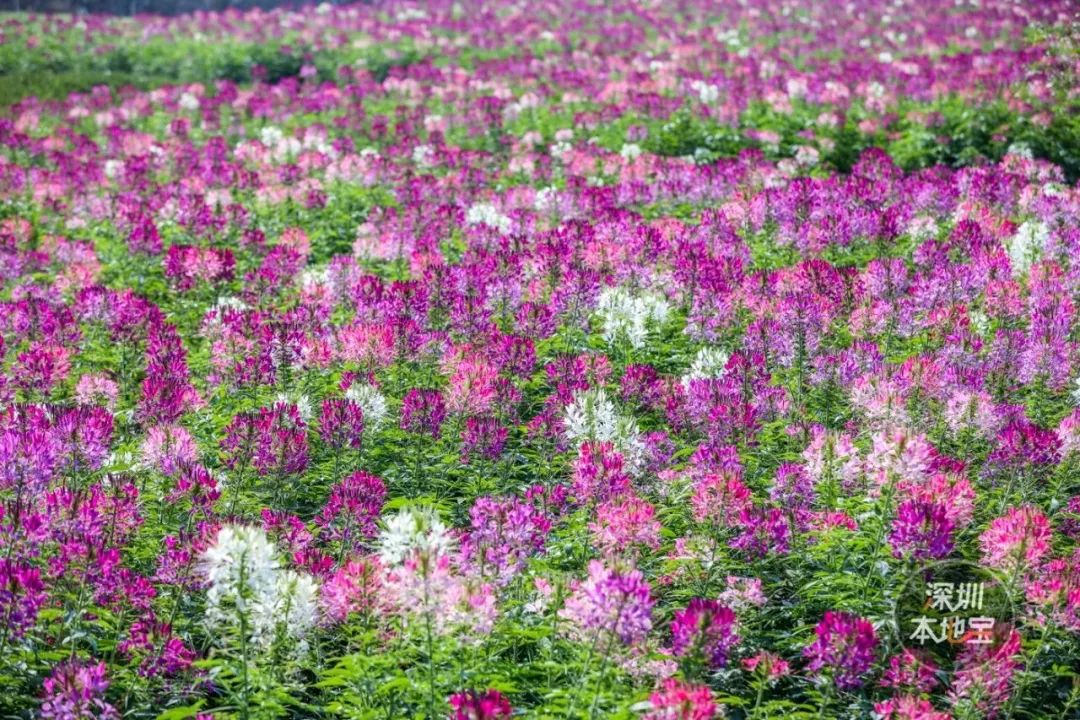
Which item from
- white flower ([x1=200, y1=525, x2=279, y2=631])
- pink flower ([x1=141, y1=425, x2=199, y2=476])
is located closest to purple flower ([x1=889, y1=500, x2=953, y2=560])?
white flower ([x1=200, y1=525, x2=279, y2=631])

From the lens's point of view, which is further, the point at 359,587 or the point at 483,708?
the point at 359,587

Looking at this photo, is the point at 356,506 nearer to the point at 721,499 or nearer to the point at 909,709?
the point at 721,499

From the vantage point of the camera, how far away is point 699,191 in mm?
12734

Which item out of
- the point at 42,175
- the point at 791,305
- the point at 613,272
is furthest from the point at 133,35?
the point at 791,305

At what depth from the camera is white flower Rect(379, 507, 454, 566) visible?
4.57 metres

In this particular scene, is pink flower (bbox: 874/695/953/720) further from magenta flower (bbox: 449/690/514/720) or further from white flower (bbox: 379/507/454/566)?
white flower (bbox: 379/507/454/566)

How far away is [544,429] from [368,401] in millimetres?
A: 1198

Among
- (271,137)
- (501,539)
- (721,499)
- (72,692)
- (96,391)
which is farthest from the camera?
(271,137)

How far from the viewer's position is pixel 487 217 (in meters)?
12.0

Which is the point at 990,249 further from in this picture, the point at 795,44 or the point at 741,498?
the point at 795,44

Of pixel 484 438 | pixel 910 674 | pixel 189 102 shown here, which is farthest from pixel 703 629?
pixel 189 102

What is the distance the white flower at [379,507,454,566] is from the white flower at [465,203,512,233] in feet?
23.9

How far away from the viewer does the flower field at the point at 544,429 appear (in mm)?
5020

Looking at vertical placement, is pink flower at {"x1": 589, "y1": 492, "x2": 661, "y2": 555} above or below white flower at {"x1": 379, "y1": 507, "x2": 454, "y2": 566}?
below
